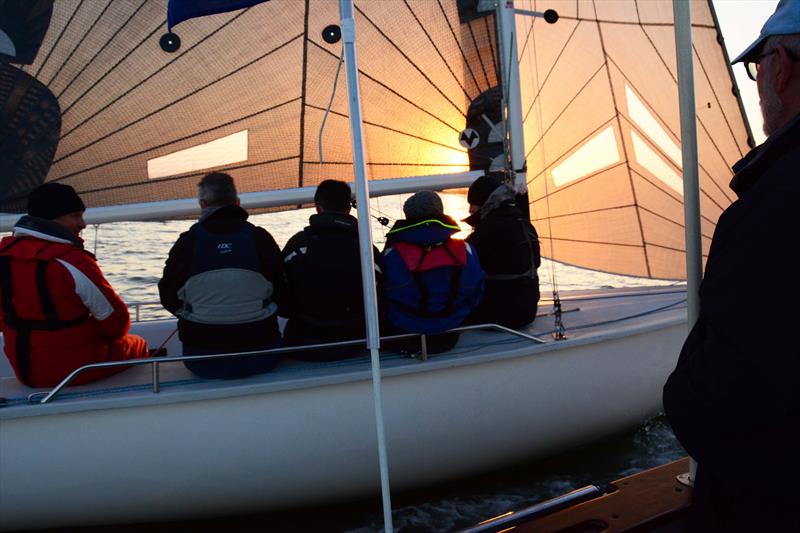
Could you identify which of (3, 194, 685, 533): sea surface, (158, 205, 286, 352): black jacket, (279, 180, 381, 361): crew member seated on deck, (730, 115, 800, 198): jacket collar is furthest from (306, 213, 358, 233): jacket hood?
(730, 115, 800, 198): jacket collar

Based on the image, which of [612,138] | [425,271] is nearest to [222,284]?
[425,271]

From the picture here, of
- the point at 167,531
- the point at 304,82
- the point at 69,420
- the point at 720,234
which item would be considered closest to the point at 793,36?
the point at 720,234

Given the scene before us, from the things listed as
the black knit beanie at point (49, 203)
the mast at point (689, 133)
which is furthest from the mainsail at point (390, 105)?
the mast at point (689, 133)

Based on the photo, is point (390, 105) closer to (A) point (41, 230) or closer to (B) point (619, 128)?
(B) point (619, 128)

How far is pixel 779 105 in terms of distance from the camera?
821 mm

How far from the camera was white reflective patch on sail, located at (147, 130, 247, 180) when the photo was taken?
3617 mm

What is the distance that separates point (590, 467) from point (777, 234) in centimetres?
253

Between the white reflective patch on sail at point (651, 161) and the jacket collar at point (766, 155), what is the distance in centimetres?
345

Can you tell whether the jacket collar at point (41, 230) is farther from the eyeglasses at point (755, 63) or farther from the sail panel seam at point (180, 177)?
the eyeglasses at point (755, 63)

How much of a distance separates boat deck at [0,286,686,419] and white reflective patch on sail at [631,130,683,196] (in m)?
1.04

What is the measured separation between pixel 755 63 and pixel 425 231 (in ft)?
5.43

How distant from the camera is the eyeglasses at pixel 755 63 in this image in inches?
31.5

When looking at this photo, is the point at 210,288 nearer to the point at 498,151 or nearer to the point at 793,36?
the point at 793,36

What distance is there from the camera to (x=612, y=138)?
4141mm
